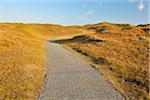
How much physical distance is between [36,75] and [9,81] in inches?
75.2

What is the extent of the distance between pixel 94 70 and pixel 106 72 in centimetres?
95

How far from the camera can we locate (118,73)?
57.6ft

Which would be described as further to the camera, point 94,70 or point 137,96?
point 94,70

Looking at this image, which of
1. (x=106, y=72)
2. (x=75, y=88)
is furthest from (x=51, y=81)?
(x=106, y=72)

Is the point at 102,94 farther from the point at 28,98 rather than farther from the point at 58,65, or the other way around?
the point at 58,65

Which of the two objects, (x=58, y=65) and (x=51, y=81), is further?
(x=58, y=65)

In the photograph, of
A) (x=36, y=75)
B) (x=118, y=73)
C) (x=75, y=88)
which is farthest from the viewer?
(x=118, y=73)

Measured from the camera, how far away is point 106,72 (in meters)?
17.6

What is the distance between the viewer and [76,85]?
14000mm

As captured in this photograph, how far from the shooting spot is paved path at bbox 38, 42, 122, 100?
12008 mm

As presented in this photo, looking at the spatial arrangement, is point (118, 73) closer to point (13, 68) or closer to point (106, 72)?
point (106, 72)

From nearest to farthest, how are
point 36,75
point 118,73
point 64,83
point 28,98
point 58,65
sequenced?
point 28,98
point 64,83
point 36,75
point 118,73
point 58,65

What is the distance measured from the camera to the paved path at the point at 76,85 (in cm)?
1201

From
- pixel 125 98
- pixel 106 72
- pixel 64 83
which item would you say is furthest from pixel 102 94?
pixel 106 72
